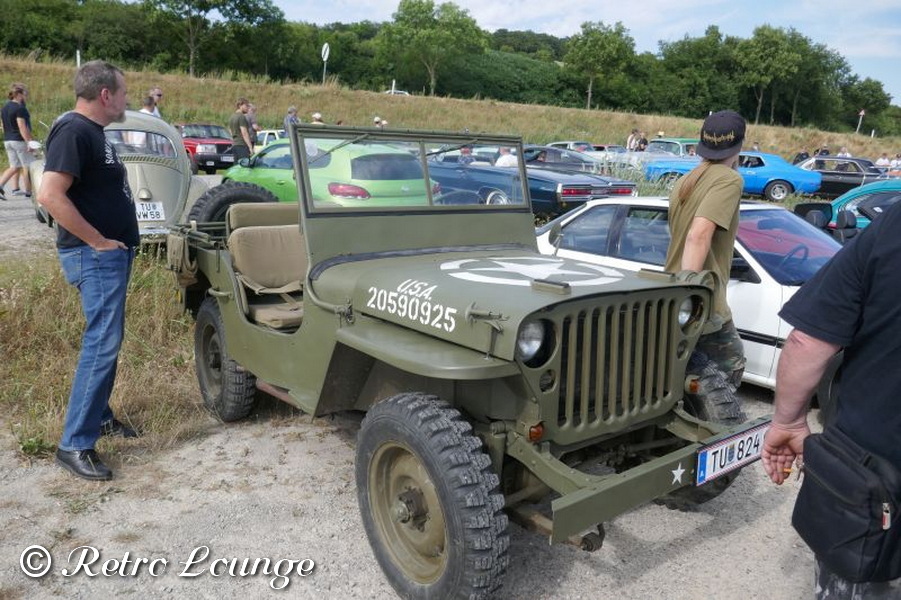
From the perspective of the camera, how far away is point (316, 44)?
6362cm

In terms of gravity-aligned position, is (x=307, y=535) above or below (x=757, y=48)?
below

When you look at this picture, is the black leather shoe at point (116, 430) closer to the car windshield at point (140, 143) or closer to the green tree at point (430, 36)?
the car windshield at point (140, 143)

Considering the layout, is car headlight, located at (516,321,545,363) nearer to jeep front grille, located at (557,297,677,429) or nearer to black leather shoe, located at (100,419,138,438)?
jeep front grille, located at (557,297,677,429)

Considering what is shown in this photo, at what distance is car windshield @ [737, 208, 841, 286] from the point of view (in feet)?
17.0

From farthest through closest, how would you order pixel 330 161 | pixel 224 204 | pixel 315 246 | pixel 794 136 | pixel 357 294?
pixel 794 136 → pixel 224 204 → pixel 330 161 → pixel 315 246 → pixel 357 294

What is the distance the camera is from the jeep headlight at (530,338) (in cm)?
254

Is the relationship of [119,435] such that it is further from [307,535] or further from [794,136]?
[794,136]

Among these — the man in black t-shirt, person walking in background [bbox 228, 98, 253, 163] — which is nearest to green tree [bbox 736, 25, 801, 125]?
person walking in background [bbox 228, 98, 253, 163]

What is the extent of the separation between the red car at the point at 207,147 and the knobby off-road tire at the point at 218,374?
15.1 m

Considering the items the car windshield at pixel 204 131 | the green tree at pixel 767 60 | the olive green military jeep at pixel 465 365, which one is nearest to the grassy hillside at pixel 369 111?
the car windshield at pixel 204 131

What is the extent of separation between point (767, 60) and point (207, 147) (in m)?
Result: 60.4

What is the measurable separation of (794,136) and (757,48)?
31330 millimetres

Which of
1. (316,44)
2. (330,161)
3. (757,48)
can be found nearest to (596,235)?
(330,161)

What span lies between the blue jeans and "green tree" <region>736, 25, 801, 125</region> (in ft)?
228
